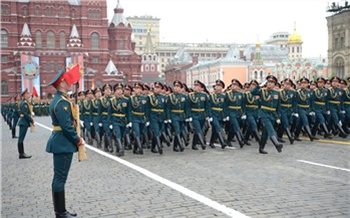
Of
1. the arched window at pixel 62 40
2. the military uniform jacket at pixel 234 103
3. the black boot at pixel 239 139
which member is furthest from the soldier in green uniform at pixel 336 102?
the arched window at pixel 62 40

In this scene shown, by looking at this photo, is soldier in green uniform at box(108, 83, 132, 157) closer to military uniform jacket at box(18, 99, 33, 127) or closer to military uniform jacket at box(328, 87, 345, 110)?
military uniform jacket at box(18, 99, 33, 127)

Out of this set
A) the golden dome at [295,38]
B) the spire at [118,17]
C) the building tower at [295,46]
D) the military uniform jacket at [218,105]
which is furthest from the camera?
the golden dome at [295,38]

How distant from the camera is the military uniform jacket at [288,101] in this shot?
12594mm

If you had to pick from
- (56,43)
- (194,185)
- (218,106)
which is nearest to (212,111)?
(218,106)

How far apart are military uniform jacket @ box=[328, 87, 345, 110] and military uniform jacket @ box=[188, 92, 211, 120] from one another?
13.8 ft

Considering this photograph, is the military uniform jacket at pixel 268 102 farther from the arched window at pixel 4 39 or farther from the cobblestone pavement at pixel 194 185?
the arched window at pixel 4 39

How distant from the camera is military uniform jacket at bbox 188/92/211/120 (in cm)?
1167

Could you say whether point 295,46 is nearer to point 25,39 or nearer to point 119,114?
point 25,39

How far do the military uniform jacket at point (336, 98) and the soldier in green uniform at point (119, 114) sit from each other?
6.34 meters

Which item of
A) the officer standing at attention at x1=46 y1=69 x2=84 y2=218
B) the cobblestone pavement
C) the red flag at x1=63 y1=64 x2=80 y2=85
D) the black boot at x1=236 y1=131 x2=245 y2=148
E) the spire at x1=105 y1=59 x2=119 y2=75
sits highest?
the spire at x1=105 y1=59 x2=119 y2=75

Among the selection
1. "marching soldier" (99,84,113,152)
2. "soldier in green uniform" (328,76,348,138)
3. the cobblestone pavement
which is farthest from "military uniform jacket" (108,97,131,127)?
"soldier in green uniform" (328,76,348,138)

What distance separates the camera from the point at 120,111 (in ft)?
37.1

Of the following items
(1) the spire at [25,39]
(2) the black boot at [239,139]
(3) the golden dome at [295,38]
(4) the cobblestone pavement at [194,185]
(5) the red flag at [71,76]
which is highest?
(3) the golden dome at [295,38]

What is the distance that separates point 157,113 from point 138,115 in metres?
0.51
